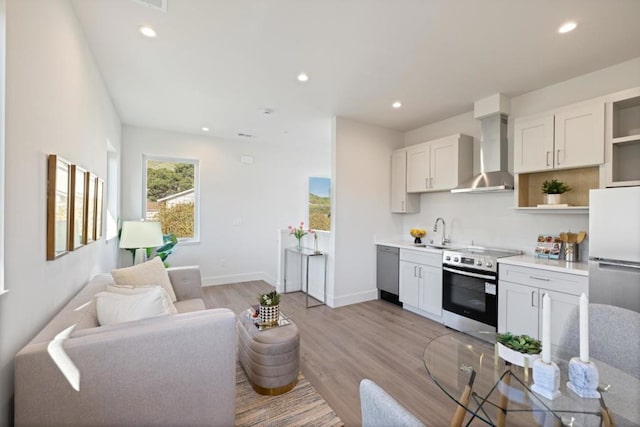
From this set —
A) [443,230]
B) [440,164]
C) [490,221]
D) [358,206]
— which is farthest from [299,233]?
[490,221]

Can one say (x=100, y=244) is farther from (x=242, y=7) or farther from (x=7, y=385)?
(x=242, y=7)

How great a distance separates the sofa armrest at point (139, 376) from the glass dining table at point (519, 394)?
112 centimetres

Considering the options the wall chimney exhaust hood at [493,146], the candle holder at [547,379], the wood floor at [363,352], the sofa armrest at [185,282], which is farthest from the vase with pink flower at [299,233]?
the candle holder at [547,379]

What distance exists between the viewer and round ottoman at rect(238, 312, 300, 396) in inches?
83.5

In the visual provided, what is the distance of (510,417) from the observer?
1162mm

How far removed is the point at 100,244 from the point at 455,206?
440 cm

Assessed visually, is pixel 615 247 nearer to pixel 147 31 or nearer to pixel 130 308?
pixel 130 308

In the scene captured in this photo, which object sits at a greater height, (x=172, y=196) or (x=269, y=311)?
(x=172, y=196)

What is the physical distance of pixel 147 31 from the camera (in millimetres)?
2230

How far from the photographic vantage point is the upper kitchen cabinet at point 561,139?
101 inches

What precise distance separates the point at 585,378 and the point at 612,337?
0.55 m

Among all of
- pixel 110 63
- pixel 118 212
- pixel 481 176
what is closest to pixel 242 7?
pixel 110 63

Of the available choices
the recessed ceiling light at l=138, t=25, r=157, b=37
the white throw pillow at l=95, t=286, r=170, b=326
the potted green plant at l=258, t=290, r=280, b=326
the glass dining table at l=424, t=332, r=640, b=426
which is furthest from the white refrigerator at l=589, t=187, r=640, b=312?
the recessed ceiling light at l=138, t=25, r=157, b=37

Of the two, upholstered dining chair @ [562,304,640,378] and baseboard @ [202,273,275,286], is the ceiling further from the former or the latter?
baseboard @ [202,273,275,286]
